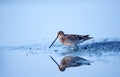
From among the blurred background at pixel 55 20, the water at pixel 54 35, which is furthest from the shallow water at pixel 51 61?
the blurred background at pixel 55 20

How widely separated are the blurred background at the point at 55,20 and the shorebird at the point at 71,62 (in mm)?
539

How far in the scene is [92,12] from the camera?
4.20 meters

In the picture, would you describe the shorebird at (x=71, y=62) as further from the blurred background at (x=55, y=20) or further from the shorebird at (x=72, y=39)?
the blurred background at (x=55, y=20)

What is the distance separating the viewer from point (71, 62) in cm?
321

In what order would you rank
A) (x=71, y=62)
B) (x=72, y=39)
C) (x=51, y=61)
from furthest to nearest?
(x=72, y=39) → (x=51, y=61) → (x=71, y=62)

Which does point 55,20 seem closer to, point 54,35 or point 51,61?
point 54,35

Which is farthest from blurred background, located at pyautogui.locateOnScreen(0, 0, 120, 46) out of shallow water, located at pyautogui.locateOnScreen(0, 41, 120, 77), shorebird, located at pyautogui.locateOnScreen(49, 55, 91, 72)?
shorebird, located at pyautogui.locateOnScreen(49, 55, 91, 72)

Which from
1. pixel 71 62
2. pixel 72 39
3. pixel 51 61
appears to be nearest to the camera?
pixel 71 62

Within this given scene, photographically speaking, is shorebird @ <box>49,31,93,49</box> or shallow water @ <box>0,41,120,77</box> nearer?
shallow water @ <box>0,41,120,77</box>

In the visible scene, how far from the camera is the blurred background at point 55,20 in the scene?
386 cm

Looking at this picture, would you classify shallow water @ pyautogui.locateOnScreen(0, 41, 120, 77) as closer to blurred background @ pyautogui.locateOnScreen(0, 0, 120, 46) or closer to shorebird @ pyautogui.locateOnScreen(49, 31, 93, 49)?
shorebird @ pyautogui.locateOnScreen(49, 31, 93, 49)

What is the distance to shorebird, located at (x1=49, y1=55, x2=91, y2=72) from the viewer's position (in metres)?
3.15

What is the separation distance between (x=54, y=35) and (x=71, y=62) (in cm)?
70

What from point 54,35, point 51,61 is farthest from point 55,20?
point 51,61
